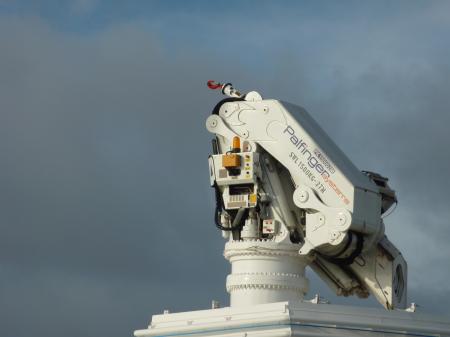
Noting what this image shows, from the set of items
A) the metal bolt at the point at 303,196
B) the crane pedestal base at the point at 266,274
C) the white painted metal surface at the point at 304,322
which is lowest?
the white painted metal surface at the point at 304,322

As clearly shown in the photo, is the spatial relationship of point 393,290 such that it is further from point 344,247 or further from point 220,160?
point 220,160

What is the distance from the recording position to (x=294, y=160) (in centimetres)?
4244

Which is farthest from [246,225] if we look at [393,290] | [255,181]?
[393,290]

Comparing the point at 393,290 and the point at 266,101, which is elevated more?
the point at 266,101

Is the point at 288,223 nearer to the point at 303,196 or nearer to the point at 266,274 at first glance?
the point at 303,196

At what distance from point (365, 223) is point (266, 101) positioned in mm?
4362

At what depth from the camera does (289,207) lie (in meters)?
43.2

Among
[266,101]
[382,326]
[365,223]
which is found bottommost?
[382,326]

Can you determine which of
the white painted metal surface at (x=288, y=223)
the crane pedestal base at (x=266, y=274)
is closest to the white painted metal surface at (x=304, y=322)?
the white painted metal surface at (x=288, y=223)

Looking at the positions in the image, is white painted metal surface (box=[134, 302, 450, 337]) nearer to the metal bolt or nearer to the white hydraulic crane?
the white hydraulic crane

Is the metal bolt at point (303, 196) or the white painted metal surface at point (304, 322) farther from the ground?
the metal bolt at point (303, 196)

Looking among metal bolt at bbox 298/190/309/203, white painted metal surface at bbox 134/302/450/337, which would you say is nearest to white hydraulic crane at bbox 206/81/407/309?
metal bolt at bbox 298/190/309/203

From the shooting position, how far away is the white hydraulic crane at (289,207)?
42000 mm

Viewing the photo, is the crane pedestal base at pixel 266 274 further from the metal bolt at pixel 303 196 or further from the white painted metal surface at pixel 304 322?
the metal bolt at pixel 303 196
